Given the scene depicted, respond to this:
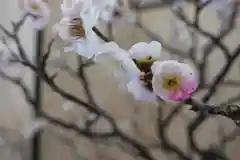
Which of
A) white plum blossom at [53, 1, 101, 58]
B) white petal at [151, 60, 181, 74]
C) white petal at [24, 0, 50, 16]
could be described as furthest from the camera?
white petal at [24, 0, 50, 16]

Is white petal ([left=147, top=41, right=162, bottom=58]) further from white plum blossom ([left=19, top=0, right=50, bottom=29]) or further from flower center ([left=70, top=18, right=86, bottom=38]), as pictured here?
white plum blossom ([left=19, top=0, right=50, bottom=29])

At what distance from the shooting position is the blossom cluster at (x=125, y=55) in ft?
1.98

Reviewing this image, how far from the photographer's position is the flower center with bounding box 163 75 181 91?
0.60 meters

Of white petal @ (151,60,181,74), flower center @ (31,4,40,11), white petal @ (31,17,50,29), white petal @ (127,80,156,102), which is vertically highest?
flower center @ (31,4,40,11)

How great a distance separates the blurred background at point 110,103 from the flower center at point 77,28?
10cm

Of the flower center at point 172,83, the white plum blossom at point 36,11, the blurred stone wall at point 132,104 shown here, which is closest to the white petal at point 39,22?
the white plum blossom at point 36,11

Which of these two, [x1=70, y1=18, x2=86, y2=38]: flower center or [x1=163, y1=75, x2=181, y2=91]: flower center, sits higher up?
[x1=70, y1=18, x2=86, y2=38]: flower center

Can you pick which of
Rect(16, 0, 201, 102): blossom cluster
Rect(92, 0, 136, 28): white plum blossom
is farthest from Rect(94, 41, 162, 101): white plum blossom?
Rect(92, 0, 136, 28): white plum blossom

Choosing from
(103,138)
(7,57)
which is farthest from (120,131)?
(7,57)

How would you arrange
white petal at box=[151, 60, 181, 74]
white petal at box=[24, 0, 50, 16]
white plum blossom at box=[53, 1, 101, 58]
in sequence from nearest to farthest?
white petal at box=[151, 60, 181, 74] < white plum blossom at box=[53, 1, 101, 58] < white petal at box=[24, 0, 50, 16]

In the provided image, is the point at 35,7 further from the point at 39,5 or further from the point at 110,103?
the point at 110,103

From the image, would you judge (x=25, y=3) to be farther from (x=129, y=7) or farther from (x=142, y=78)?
(x=142, y=78)

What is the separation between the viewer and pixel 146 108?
89 cm

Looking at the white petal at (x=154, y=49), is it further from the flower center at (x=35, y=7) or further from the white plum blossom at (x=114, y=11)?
the flower center at (x=35, y=7)
